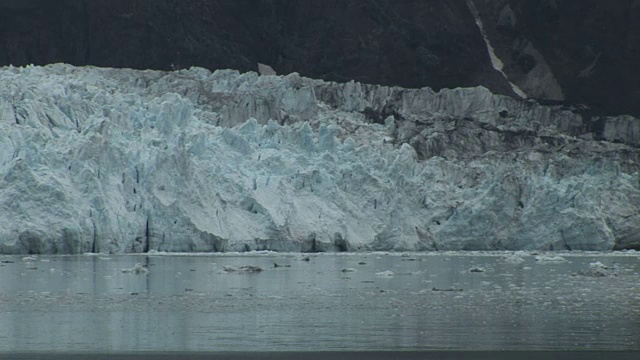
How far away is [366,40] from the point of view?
49094 millimetres

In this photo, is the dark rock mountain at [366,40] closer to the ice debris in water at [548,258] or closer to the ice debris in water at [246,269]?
the ice debris in water at [548,258]

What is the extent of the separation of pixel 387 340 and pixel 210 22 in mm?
37705

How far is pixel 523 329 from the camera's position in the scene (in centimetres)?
1395

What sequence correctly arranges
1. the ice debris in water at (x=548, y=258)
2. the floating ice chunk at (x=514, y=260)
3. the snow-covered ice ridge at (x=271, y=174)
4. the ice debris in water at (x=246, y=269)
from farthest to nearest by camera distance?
the ice debris in water at (x=548, y=258) → the snow-covered ice ridge at (x=271, y=174) → the floating ice chunk at (x=514, y=260) → the ice debris in water at (x=246, y=269)

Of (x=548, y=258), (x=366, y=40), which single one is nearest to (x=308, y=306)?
(x=548, y=258)

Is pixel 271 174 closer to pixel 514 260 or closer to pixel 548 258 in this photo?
pixel 514 260

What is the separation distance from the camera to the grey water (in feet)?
42.0

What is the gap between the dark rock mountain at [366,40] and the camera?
46938 millimetres

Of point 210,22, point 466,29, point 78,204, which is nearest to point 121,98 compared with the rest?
point 78,204

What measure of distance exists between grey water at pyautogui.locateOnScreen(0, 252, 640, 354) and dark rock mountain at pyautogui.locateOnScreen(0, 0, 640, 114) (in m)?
21.3

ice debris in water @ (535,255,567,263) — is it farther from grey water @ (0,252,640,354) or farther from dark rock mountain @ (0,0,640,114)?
dark rock mountain @ (0,0,640,114)

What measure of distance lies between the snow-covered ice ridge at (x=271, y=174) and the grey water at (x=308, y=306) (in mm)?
1512

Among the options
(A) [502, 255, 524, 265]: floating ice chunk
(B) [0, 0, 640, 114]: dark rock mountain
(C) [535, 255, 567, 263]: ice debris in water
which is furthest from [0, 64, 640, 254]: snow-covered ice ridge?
(B) [0, 0, 640, 114]: dark rock mountain

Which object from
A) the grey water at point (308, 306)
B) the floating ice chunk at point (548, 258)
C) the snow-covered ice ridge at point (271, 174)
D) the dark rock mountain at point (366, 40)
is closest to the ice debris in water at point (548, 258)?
the floating ice chunk at point (548, 258)
